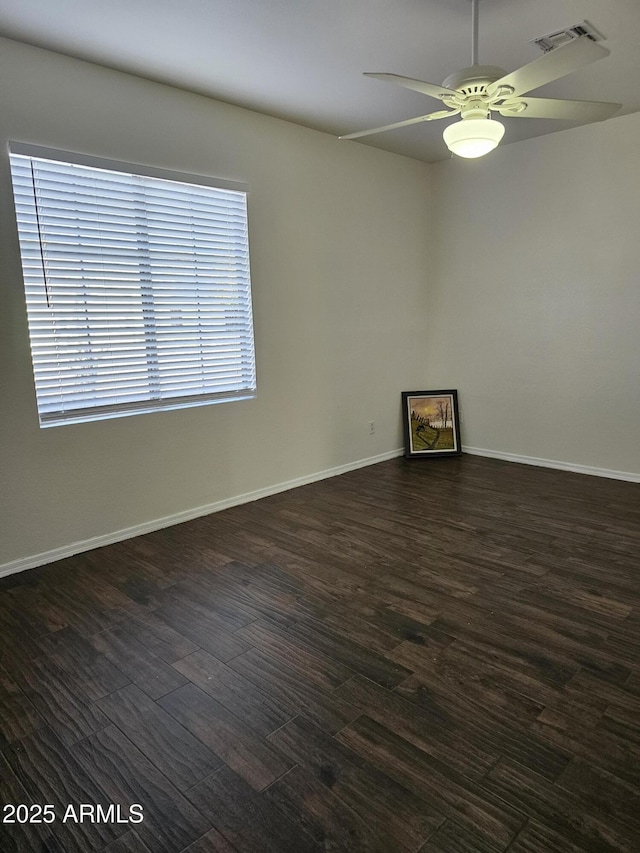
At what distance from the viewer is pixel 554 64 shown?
1.97 m

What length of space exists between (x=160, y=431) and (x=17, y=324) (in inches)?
40.9

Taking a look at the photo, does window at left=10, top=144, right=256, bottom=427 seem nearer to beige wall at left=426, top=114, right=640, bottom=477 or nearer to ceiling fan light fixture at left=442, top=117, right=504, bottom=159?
ceiling fan light fixture at left=442, top=117, right=504, bottom=159

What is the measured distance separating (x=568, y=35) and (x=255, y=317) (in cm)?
243

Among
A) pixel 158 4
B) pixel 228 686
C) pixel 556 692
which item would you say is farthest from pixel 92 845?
pixel 158 4

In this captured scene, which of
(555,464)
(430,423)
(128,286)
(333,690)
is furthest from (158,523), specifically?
(555,464)

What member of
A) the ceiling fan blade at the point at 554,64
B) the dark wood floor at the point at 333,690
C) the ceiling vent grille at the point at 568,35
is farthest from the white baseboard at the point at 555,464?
the ceiling fan blade at the point at 554,64

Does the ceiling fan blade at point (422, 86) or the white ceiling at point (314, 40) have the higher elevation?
the white ceiling at point (314, 40)

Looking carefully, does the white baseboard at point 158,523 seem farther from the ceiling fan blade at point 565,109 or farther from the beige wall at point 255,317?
the ceiling fan blade at point 565,109

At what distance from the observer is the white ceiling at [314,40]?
8.00 ft

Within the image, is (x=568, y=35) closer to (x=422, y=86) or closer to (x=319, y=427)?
(x=422, y=86)

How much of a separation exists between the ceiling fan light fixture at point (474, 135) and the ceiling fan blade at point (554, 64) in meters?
0.14

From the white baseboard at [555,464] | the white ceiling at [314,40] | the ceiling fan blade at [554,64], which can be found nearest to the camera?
the ceiling fan blade at [554,64]

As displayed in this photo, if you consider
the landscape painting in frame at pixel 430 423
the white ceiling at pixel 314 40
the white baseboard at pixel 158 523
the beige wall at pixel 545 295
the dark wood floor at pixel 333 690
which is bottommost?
the dark wood floor at pixel 333 690

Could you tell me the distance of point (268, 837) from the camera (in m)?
1.42
